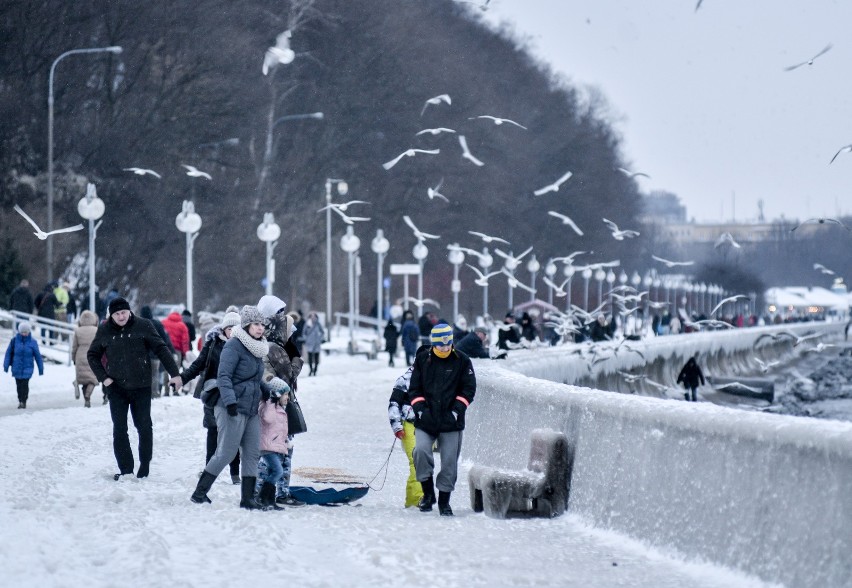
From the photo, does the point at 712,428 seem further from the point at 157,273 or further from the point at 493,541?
the point at 157,273

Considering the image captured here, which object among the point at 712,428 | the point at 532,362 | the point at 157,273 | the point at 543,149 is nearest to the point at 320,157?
the point at 157,273

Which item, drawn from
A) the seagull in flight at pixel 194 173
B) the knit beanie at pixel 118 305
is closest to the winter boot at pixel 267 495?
the knit beanie at pixel 118 305

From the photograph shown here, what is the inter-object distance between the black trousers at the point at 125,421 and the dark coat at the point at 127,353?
0.09 m

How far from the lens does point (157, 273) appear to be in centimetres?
5731

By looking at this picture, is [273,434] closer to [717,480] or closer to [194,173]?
[717,480]

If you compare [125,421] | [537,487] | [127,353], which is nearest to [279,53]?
[127,353]

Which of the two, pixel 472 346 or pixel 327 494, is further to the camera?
pixel 472 346

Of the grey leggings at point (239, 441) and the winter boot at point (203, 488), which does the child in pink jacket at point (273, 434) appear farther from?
the winter boot at point (203, 488)

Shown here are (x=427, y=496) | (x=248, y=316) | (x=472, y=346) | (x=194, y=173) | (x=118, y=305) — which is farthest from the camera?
(x=194, y=173)

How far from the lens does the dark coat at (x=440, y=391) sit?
1441 cm

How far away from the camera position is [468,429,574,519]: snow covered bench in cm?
1438

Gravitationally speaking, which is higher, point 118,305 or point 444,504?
point 118,305

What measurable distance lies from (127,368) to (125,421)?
44 cm

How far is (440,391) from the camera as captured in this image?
14406 mm
